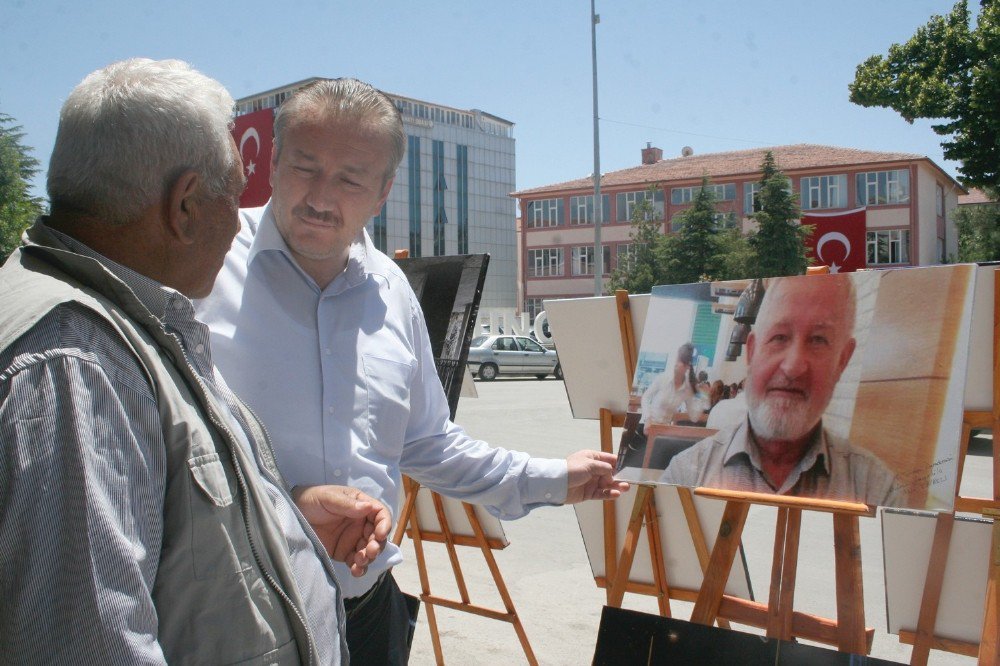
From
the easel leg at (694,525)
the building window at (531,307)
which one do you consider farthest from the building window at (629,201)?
the easel leg at (694,525)

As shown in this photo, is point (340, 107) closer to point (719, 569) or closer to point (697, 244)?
point (719, 569)

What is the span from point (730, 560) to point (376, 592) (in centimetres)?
108

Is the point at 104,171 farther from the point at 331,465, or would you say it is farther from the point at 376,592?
the point at 376,592

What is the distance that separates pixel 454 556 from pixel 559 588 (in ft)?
4.19

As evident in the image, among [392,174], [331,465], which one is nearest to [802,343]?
[392,174]

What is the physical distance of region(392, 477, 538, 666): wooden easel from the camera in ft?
10.8

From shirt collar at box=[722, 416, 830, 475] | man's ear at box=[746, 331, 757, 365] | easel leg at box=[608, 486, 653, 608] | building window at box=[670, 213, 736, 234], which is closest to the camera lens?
shirt collar at box=[722, 416, 830, 475]

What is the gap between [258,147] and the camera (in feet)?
10.9

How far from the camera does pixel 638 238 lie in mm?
40188

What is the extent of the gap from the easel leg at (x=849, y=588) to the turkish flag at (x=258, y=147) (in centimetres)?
222

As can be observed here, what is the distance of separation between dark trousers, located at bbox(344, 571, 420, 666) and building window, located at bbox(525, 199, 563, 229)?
49510 mm

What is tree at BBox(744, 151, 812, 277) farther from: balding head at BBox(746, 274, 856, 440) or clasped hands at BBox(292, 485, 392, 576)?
clasped hands at BBox(292, 485, 392, 576)

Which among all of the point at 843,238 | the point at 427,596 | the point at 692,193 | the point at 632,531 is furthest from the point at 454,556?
the point at 692,193

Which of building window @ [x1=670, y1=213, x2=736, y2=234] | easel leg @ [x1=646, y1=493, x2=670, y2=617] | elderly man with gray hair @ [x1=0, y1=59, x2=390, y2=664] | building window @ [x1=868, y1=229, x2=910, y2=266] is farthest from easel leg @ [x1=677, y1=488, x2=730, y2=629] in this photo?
building window @ [x1=868, y1=229, x2=910, y2=266]
